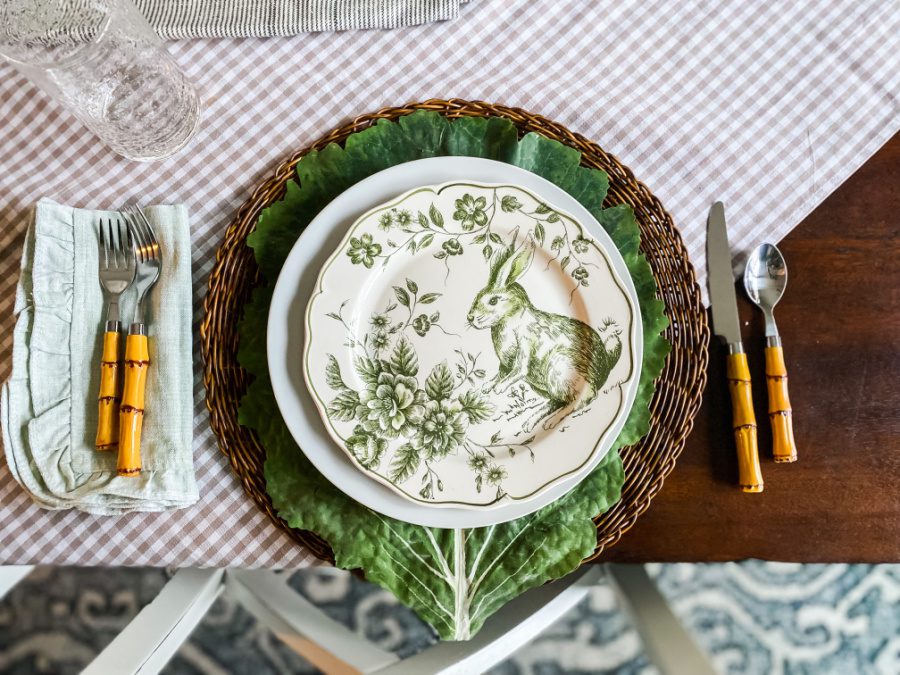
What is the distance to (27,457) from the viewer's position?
2.43ft

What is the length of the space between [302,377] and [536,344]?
0.25 metres

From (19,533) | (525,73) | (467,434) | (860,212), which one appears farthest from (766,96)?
(19,533)

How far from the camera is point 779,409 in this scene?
0.80 m

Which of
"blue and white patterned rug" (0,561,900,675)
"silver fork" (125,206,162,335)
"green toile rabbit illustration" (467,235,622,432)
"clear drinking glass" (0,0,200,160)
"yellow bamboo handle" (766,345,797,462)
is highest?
"clear drinking glass" (0,0,200,160)

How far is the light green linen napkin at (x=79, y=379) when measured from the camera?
0.74 metres

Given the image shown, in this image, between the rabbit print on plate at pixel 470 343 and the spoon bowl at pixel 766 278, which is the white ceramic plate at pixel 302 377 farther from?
the spoon bowl at pixel 766 278

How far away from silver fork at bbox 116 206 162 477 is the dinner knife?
0.64 m

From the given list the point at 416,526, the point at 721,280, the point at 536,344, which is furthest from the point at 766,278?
the point at 416,526

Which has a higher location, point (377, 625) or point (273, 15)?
point (273, 15)

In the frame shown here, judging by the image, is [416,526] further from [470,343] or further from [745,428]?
[745,428]

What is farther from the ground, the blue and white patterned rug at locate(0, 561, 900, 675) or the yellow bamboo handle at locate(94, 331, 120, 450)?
the yellow bamboo handle at locate(94, 331, 120, 450)

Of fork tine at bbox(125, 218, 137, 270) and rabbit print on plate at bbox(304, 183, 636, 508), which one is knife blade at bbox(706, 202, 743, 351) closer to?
rabbit print on plate at bbox(304, 183, 636, 508)

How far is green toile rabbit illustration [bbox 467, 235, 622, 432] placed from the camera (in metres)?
0.74

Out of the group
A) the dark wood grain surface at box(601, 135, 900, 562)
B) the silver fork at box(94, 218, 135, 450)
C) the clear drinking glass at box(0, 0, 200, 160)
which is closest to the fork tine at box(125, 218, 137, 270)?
the silver fork at box(94, 218, 135, 450)
